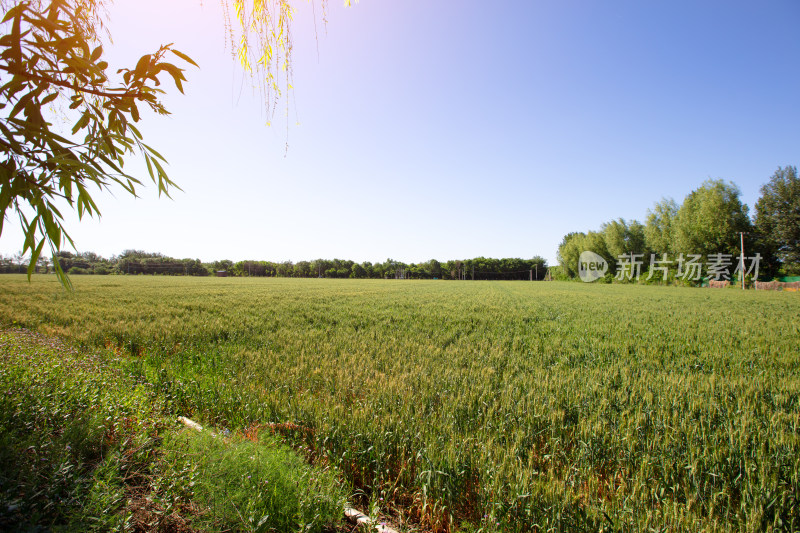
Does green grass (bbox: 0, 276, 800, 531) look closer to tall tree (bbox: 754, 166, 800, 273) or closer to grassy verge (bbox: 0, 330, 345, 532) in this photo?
grassy verge (bbox: 0, 330, 345, 532)

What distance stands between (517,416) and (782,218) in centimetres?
6640

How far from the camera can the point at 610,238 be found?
6794 centimetres

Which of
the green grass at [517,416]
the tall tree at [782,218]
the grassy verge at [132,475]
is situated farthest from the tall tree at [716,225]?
the grassy verge at [132,475]

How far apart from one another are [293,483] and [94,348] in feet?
19.0

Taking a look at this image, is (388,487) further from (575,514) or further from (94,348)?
(94,348)

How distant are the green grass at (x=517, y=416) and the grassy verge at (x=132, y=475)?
1.70 feet

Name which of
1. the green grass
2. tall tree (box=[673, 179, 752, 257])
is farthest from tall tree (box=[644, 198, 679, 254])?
the green grass

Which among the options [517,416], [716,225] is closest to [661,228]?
[716,225]

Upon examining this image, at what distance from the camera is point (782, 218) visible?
44.7 metres

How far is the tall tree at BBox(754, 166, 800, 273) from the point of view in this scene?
4322 centimetres

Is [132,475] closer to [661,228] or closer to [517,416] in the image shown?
[517,416]

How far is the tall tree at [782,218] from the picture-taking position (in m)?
43.2

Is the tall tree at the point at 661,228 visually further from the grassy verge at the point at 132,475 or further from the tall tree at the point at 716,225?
the grassy verge at the point at 132,475

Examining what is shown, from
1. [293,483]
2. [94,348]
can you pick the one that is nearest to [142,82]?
[293,483]
